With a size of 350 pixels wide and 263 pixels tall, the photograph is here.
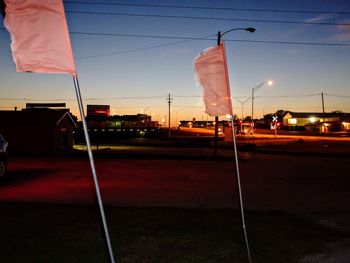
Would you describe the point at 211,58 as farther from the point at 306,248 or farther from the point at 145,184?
the point at 145,184

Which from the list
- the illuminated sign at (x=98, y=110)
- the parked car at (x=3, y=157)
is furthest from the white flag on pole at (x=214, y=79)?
the illuminated sign at (x=98, y=110)

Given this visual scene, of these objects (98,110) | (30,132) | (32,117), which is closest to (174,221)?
(30,132)

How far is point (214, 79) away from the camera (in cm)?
666

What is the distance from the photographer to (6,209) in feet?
32.3

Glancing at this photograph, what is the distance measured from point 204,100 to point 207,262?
2.52 metres

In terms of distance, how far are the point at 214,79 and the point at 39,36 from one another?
3.12 metres

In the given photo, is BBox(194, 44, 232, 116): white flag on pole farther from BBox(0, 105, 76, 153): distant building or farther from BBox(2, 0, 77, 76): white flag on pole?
BBox(0, 105, 76, 153): distant building

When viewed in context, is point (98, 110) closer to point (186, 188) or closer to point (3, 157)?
point (3, 157)

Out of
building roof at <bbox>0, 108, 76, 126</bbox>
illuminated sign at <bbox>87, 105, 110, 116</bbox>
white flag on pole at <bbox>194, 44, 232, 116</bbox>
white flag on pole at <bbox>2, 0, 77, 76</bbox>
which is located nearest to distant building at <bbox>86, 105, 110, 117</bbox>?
illuminated sign at <bbox>87, 105, 110, 116</bbox>

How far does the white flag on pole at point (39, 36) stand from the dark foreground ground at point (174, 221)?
3.24 metres

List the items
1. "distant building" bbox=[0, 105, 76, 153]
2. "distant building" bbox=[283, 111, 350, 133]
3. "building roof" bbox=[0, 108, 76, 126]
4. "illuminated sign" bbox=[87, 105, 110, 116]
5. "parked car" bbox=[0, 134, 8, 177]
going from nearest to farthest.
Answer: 1. "parked car" bbox=[0, 134, 8, 177]
2. "distant building" bbox=[0, 105, 76, 153]
3. "building roof" bbox=[0, 108, 76, 126]
4. "illuminated sign" bbox=[87, 105, 110, 116]
5. "distant building" bbox=[283, 111, 350, 133]

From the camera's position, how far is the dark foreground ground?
663 centimetres

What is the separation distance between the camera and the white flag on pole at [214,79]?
6.55 meters

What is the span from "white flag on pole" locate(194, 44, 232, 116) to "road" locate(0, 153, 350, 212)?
202 inches
